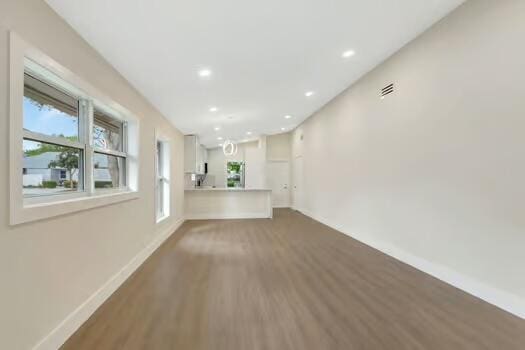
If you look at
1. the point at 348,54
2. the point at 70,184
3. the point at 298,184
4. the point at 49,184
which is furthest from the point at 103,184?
the point at 298,184

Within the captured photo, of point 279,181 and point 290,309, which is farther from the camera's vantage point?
point 279,181

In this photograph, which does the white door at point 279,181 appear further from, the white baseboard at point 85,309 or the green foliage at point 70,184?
the green foliage at point 70,184

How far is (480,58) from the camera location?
8.79 ft

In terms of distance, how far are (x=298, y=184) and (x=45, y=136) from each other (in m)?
8.31

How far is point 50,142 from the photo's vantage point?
200 centimetres

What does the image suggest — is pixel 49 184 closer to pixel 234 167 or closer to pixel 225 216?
pixel 225 216

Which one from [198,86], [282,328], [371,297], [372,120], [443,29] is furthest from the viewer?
[372,120]

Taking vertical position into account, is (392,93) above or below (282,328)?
above

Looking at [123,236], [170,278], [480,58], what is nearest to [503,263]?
[480,58]

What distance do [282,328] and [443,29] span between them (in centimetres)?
394

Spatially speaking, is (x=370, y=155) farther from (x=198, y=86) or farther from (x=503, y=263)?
(x=198, y=86)

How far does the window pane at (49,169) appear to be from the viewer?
1835 mm

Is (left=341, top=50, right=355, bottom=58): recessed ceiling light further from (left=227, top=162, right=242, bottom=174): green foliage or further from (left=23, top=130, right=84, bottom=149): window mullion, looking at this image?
(left=227, top=162, right=242, bottom=174): green foliage

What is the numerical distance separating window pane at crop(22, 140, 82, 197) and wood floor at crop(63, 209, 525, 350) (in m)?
1.25
